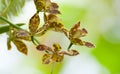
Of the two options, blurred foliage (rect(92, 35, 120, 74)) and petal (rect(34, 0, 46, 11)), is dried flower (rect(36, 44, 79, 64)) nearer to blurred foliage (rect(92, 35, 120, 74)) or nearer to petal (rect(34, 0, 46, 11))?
petal (rect(34, 0, 46, 11))

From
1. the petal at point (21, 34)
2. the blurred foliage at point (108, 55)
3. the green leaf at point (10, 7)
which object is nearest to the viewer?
the petal at point (21, 34)

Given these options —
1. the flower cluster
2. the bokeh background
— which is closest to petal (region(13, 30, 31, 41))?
the flower cluster

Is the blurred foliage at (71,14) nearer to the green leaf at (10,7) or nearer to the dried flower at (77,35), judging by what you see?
the green leaf at (10,7)

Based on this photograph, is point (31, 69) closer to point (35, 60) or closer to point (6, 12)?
point (35, 60)

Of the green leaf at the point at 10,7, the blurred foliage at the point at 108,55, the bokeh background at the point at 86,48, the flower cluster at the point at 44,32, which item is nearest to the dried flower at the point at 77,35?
the flower cluster at the point at 44,32

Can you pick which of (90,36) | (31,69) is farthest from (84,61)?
(31,69)
